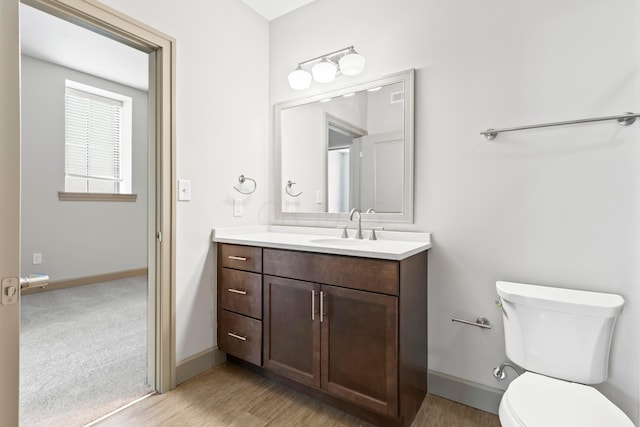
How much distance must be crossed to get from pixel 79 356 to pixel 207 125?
1776 mm

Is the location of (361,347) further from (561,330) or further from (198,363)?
(198,363)

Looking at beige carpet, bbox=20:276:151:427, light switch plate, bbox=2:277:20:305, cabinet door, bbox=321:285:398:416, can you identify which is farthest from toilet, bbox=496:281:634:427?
beige carpet, bbox=20:276:151:427

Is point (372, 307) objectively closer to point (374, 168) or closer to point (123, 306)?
point (374, 168)

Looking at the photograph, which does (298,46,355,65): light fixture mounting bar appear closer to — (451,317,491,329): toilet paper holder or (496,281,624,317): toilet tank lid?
(496,281,624,317): toilet tank lid

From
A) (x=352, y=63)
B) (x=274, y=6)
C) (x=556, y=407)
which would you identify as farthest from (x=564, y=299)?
(x=274, y=6)

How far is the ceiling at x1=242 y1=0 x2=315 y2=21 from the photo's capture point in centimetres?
229

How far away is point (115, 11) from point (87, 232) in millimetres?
3249

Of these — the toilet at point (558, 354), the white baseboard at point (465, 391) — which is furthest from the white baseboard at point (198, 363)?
the toilet at point (558, 354)

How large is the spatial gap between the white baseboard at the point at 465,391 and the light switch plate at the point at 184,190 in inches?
67.9

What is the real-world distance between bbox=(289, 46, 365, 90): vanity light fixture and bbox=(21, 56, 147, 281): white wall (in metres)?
3.10

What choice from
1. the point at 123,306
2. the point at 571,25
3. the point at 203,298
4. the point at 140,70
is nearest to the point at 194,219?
the point at 203,298

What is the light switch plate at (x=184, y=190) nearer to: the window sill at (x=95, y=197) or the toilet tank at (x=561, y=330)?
the toilet tank at (x=561, y=330)

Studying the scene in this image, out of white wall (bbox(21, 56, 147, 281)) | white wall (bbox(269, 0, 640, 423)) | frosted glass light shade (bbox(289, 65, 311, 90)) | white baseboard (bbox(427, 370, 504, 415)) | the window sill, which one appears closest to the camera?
white wall (bbox(269, 0, 640, 423))

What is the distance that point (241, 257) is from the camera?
6.47ft
